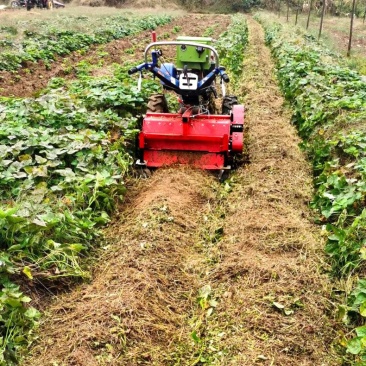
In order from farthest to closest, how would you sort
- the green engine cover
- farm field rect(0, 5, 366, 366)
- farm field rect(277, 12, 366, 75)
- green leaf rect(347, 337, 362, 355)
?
farm field rect(277, 12, 366, 75) → the green engine cover → farm field rect(0, 5, 366, 366) → green leaf rect(347, 337, 362, 355)

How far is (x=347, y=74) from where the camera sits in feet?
31.0

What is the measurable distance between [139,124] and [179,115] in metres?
0.97

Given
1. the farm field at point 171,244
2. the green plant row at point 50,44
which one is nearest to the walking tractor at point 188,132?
the farm field at point 171,244

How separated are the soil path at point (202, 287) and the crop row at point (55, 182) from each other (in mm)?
261

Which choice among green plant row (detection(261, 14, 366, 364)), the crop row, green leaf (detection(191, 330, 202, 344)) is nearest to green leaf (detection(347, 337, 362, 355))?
green plant row (detection(261, 14, 366, 364))

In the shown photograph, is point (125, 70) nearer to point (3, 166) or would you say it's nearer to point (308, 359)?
point (3, 166)

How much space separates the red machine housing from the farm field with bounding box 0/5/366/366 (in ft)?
0.86

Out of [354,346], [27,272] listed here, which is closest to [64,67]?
[27,272]

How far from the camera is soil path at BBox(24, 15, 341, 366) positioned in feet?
11.1

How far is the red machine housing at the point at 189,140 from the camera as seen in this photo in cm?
614

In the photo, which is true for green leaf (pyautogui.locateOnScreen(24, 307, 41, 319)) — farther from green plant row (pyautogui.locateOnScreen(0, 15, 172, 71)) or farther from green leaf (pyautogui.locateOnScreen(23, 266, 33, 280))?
green plant row (pyautogui.locateOnScreen(0, 15, 172, 71))

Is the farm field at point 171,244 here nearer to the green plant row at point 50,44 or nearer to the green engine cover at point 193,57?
the green engine cover at point 193,57

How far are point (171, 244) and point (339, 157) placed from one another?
9.14 feet

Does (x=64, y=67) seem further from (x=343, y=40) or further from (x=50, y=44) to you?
(x=343, y=40)
